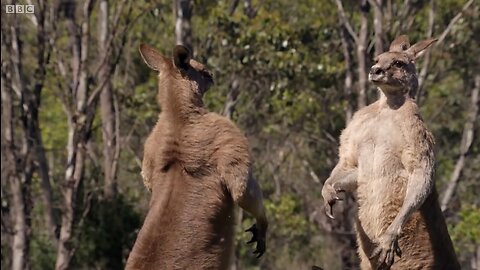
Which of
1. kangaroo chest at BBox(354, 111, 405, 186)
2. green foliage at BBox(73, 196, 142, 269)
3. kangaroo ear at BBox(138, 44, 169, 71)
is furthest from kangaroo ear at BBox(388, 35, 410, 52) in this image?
green foliage at BBox(73, 196, 142, 269)

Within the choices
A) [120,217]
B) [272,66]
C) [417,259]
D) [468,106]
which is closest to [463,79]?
[468,106]

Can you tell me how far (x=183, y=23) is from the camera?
56.2 feet

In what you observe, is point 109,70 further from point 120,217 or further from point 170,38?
point 170,38

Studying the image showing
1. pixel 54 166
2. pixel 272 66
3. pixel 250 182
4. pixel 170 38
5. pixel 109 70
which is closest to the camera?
pixel 250 182

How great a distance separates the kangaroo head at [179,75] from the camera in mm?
7688

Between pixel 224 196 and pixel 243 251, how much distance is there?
13.7m

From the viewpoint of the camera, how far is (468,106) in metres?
24.1

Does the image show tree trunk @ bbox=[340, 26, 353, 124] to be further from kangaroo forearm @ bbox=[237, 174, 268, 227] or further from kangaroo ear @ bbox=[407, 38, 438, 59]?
kangaroo forearm @ bbox=[237, 174, 268, 227]

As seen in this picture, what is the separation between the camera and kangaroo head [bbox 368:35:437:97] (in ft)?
24.0

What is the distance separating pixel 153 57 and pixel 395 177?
1.69m

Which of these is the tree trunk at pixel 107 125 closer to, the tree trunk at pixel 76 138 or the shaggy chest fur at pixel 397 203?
the tree trunk at pixel 76 138

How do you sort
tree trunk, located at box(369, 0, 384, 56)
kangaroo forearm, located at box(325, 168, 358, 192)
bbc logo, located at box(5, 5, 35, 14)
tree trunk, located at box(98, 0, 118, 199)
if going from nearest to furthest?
kangaroo forearm, located at box(325, 168, 358, 192)
bbc logo, located at box(5, 5, 35, 14)
tree trunk, located at box(369, 0, 384, 56)
tree trunk, located at box(98, 0, 118, 199)

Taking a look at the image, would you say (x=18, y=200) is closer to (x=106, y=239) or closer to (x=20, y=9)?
(x=106, y=239)

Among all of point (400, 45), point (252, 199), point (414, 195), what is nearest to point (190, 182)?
point (252, 199)
